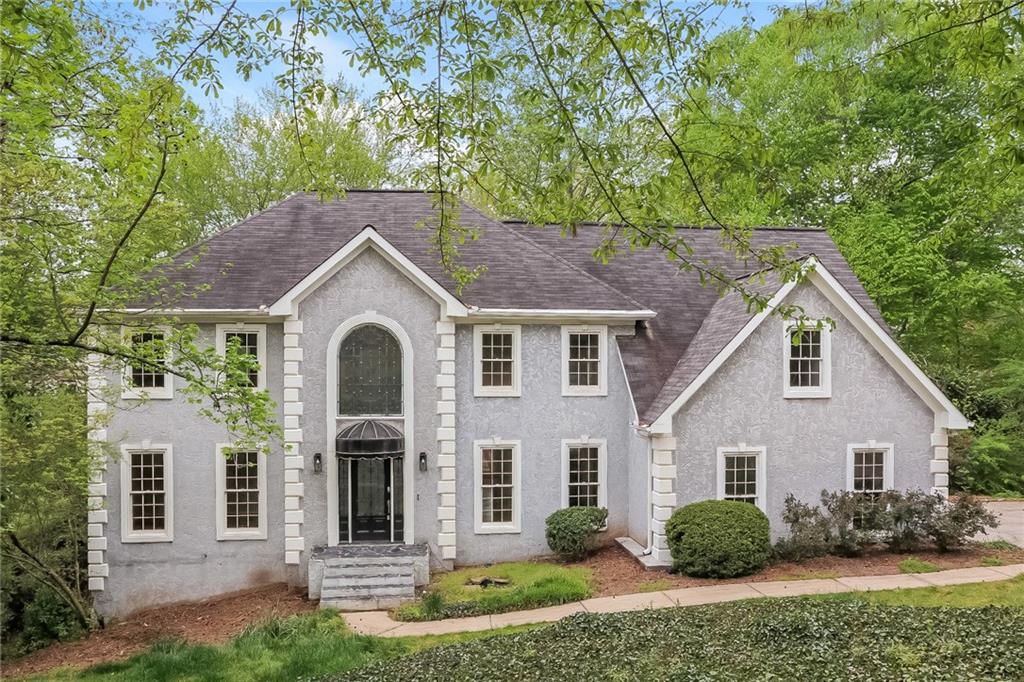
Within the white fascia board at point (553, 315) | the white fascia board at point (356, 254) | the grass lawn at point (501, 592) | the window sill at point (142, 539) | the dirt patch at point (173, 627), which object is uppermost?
the white fascia board at point (356, 254)

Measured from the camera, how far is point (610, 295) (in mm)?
18125

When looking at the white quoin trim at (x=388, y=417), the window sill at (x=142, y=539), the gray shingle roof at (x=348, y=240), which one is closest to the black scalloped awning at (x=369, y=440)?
the white quoin trim at (x=388, y=417)

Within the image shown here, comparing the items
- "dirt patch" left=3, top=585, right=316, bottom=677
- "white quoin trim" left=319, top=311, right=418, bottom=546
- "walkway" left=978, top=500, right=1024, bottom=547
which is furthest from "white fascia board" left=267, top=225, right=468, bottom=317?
"walkway" left=978, top=500, right=1024, bottom=547

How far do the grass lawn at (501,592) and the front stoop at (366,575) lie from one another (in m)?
0.52

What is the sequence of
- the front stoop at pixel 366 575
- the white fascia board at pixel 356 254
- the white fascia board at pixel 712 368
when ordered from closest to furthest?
the front stoop at pixel 366 575
the white fascia board at pixel 712 368
the white fascia board at pixel 356 254

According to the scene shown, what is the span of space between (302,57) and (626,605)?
1056cm

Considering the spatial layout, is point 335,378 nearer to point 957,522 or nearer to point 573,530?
point 573,530

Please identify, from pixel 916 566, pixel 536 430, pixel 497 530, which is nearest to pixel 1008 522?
pixel 916 566

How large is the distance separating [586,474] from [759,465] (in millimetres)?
4053

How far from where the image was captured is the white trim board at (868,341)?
1582cm

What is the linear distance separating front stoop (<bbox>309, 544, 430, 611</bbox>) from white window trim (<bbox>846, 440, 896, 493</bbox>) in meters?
9.81

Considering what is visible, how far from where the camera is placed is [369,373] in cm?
Answer: 1700

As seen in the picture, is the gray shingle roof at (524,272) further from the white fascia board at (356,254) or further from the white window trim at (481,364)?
the white window trim at (481,364)

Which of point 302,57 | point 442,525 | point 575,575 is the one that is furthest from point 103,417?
point 302,57
